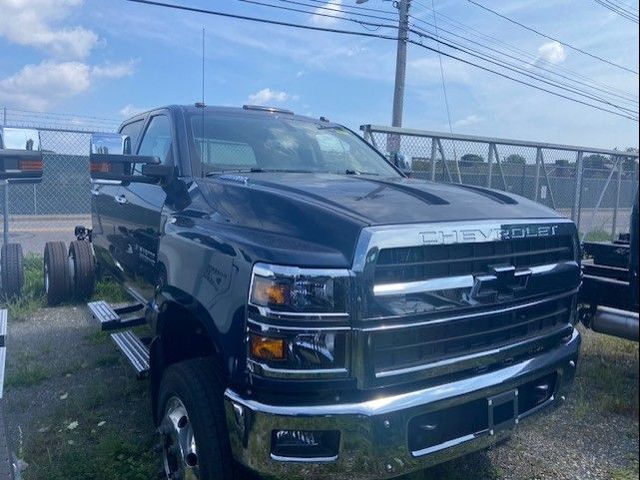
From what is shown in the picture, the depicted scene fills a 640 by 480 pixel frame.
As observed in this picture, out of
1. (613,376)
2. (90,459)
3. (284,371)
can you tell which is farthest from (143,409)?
(613,376)

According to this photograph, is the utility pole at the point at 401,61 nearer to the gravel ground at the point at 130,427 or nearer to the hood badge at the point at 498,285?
the gravel ground at the point at 130,427

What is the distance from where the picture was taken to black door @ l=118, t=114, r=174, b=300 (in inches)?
152

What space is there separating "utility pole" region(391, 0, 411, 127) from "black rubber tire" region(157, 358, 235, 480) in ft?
44.0

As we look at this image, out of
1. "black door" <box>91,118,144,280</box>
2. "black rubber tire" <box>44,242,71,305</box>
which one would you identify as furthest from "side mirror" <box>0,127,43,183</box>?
"black rubber tire" <box>44,242,71,305</box>

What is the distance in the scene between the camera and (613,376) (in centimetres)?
421

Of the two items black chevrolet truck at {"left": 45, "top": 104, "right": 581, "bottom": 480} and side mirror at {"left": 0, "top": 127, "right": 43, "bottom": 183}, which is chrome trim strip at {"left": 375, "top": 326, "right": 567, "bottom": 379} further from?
side mirror at {"left": 0, "top": 127, "right": 43, "bottom": 183}

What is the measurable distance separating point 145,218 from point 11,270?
12.0 ft

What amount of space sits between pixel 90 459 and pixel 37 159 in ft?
6.43

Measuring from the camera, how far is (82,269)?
22.7 feet

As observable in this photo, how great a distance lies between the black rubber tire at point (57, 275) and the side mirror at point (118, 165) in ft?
11.3

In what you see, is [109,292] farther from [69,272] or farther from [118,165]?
[118,165]

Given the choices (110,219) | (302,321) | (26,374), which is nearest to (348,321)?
(302,321)

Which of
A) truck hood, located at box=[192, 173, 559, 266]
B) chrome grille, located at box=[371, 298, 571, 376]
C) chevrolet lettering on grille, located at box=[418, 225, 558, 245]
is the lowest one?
chrome grille, located at box=[371, 298, 571, 376]

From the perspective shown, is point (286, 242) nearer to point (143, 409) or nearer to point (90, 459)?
point (90, 459)
